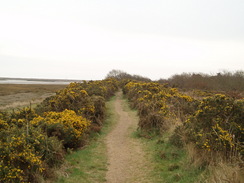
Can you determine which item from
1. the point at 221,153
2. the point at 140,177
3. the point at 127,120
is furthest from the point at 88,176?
the point at 127,120

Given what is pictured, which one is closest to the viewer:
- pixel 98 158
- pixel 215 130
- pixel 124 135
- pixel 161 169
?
pixel 215 130

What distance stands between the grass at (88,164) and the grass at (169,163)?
1697mm

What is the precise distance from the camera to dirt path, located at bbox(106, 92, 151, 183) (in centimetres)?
626

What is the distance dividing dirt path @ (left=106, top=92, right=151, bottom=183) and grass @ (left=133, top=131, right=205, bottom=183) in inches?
13.1

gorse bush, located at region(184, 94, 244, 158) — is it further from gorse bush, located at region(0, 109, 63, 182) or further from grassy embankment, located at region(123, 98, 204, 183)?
gorse bush, located at region(0, 109, 63, 182)

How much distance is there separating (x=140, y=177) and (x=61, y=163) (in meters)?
2.48

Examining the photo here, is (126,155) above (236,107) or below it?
below

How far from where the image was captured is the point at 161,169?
21.4 ft

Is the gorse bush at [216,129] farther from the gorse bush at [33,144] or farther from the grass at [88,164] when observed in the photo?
the gorse bush at [33,144]

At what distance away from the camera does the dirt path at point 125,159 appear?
626cm

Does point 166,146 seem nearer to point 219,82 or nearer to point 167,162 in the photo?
point 167,162

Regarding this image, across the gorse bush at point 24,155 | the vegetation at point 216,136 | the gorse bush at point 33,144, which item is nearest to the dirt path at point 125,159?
the vegetation at point 216,136

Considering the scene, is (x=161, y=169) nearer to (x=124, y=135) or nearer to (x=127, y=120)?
(x=124, y=135)

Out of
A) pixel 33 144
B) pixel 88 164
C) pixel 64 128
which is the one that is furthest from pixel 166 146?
pixel 33 144
